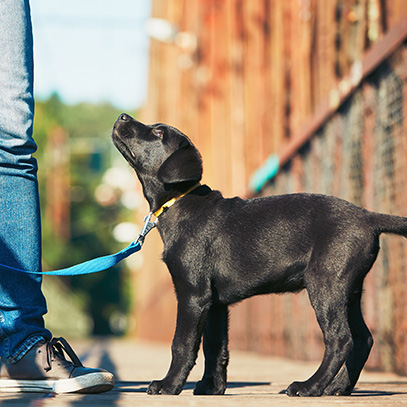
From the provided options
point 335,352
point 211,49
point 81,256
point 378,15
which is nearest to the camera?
point 335,352

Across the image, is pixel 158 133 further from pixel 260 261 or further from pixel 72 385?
pixel 72 385

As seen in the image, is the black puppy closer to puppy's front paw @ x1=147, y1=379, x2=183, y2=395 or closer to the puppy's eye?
puppy's front paw @ x1=147, y1=379, x2=183, y2=395

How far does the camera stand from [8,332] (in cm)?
333

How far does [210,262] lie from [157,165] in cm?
50

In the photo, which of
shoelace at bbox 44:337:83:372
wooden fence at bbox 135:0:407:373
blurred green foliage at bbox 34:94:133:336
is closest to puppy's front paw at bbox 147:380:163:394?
shoelace at bbox 44:337:83:372

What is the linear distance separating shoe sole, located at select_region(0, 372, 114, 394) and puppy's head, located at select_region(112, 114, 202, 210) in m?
0.69

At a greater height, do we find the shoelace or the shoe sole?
the shoelace

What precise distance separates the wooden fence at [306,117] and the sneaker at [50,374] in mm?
2241

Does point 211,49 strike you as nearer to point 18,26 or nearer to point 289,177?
point 289,177

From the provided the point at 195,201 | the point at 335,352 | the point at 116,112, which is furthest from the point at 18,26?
the point at 116,112

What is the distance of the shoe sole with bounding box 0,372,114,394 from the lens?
311 cm

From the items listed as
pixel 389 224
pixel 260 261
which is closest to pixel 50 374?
pixel 260 261

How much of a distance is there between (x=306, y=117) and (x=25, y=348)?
558 centimetres

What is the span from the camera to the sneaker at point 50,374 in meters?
3.13
